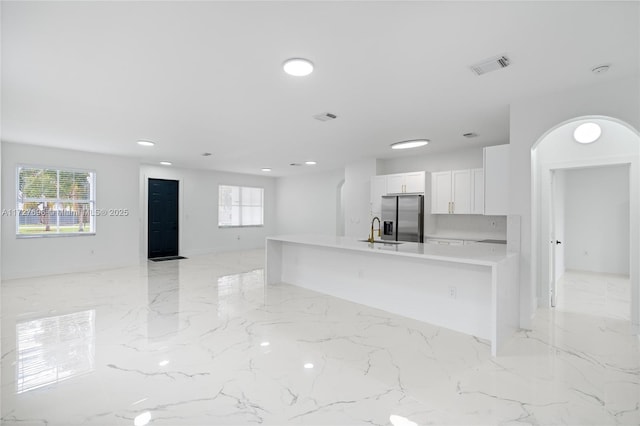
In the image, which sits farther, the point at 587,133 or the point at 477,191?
the point at 477,191

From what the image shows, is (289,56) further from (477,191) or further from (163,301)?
(477,191)

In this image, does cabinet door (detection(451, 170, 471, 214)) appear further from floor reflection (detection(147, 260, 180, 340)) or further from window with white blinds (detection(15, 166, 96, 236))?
window with white blinds (detection(15, 166, 96, 236))

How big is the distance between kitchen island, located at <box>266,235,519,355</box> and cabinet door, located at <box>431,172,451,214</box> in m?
2.05

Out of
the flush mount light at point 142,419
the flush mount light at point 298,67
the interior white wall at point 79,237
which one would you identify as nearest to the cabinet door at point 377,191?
the flush mount light at point 298,67

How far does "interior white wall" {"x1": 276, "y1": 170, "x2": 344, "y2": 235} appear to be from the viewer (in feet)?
29.8

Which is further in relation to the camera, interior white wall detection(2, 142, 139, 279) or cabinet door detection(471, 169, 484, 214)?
interior white wall detection(2, 142, 139, 279)

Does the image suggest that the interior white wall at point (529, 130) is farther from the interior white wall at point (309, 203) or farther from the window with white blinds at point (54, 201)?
the window with white blinds at point (54, 201)

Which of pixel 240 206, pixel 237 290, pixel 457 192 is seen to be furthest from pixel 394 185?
pixel 240 206

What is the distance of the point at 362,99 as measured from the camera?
3344mm

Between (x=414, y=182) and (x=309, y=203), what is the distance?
14.0ft

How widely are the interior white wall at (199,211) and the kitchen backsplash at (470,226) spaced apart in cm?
610

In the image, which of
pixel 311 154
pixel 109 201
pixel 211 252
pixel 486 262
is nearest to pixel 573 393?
pixel 486 262

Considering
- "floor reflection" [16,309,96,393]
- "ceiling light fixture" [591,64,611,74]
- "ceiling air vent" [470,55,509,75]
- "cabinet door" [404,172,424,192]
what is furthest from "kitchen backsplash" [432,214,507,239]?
"floor reflection" [16,309,96,393]

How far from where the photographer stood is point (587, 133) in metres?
4.25
